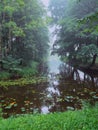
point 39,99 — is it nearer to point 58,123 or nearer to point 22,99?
point 22,99

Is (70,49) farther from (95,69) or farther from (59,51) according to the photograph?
(95,69)

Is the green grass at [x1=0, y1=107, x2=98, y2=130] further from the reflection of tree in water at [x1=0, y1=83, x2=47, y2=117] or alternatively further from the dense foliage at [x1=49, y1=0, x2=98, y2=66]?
the dense foliage at [x1=49, y1=0, x2=98, y2=66]

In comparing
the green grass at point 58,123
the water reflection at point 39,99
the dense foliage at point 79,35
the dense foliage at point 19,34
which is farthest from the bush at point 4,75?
the green grass at point 58,123

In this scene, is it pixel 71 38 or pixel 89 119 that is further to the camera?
pixel 71 38

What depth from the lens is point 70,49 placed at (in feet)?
81.9

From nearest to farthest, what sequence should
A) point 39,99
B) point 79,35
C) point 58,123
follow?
point 58,123, point 39,99, point 79,35

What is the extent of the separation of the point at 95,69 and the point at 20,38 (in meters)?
8.98

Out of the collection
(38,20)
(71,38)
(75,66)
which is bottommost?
(75,66)

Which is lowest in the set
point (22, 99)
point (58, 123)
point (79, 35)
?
point (22, 99)

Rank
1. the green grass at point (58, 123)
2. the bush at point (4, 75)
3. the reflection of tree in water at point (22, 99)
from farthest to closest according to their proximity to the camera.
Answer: the bush at point (4, 75)
the reflection of tree in water at point (22, 99)
the green grass at point (58, 123)

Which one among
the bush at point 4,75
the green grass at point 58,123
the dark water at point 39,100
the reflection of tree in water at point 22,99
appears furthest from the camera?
the bush at point 4,75

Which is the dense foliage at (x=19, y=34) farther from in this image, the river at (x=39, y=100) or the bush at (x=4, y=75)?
the river at (x=39, y=100)

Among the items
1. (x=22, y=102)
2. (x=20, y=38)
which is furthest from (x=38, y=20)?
(x=22, y=102)

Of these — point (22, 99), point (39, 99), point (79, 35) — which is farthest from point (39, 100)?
point (79, 35)
